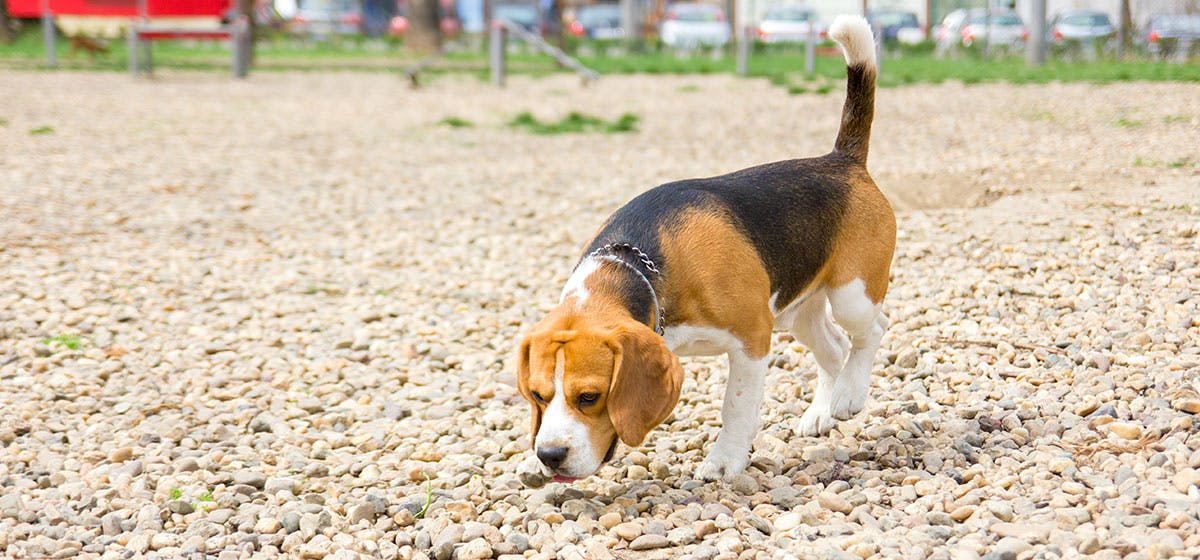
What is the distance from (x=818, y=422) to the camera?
4582mm

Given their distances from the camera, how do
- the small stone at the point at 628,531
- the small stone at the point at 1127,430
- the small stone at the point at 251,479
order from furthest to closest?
the small stone at the point at 251,479, the small stone at the point at 1127,430, the small stone at the point at 628,531

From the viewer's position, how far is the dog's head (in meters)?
3.50

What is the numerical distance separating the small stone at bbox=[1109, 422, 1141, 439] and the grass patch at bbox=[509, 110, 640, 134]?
990 centimetres

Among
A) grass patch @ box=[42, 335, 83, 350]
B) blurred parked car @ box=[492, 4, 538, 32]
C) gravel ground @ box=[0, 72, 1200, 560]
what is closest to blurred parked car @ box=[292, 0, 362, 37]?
blurred parked car @ box=[492, 4, 538, 32]

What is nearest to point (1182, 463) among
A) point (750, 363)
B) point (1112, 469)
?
point (1112, 469)

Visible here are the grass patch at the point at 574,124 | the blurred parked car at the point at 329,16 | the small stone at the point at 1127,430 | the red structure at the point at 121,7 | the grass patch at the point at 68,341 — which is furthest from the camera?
the blurred parked car at the point at 329,16

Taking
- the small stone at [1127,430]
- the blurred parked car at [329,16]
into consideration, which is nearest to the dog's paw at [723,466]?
the small stone at [1127,430]

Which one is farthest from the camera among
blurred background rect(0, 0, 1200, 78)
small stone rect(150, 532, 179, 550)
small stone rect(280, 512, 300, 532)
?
blurred background rect(0, 0, 1200, 78)

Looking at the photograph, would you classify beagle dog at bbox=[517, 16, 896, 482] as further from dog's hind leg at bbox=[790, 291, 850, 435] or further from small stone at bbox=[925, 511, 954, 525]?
small stone at bbox=[925, 511, 954, 525]

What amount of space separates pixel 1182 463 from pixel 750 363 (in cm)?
135

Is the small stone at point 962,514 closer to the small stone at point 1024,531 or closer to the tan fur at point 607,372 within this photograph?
the small stone at point 1024,531

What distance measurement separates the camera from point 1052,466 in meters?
3.92

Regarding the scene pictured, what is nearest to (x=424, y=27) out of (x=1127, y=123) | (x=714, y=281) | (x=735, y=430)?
(x=1127, y=123)

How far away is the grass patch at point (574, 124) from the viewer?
45.2 ft
